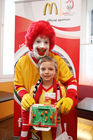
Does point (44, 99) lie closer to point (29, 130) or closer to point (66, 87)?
point (66, 87)

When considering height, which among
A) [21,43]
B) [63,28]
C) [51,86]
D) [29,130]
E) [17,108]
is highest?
[63,28]

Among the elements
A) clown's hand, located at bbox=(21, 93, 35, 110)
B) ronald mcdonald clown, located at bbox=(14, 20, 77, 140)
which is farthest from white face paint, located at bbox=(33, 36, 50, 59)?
clown's hand, located at bbox=(21, 93, 35, 110)

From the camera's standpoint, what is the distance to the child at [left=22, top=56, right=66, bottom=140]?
4.51ft

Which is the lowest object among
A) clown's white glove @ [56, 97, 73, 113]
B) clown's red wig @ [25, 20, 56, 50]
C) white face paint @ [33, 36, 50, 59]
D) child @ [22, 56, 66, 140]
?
clown's white glove @ [56, 97, 73, 113]

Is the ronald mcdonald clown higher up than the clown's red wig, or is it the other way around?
the clown's red wig

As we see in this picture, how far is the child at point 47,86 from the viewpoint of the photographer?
1.38m

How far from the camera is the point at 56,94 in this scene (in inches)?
54.8

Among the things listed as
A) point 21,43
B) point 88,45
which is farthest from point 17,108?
point 88,45

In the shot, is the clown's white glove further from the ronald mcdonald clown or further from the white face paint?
the white face paint

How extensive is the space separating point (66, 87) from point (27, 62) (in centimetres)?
45

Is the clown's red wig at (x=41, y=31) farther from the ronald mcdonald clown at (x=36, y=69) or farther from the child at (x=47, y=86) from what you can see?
the child at (x=47, y=86)

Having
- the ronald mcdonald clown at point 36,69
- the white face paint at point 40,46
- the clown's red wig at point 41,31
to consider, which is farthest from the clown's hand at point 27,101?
the clown's red wig at point 41,31

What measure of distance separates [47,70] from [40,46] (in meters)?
0.22

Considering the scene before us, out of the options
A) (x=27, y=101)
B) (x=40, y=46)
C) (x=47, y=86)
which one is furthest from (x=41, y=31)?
(x=27, y=101)
